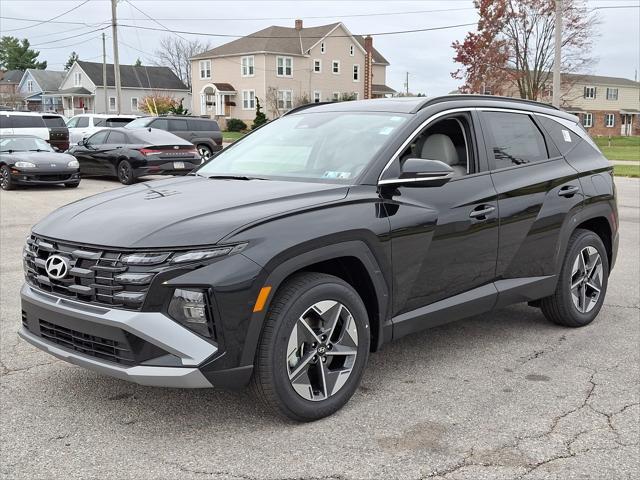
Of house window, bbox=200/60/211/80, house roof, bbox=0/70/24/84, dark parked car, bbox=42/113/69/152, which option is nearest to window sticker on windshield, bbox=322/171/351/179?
dark parked car, bbox=42/113/69/152

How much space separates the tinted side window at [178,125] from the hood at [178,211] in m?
21.7

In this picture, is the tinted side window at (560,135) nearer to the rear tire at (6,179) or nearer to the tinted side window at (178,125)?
the rear tire at (6,179)

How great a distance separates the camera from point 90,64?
251 feet

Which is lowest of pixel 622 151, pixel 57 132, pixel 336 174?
pixel 622 151

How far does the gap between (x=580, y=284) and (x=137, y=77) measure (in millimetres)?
74875

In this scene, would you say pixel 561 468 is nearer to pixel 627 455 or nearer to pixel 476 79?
pixel 627 455

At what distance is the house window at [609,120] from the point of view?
7612 cm

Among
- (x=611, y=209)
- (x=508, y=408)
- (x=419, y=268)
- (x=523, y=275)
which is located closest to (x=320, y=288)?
(x=419, y=268)

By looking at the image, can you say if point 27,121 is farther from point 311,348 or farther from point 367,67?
point 367,67

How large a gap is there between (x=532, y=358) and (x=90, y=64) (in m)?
79.1

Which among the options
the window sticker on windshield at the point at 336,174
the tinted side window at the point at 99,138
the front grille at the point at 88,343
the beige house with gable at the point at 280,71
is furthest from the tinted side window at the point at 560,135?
the beige house with gable at the point at 280,71

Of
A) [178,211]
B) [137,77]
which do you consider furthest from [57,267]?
[137,77]

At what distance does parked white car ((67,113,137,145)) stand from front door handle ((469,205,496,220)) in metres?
24.2

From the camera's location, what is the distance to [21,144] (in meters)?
17.6
